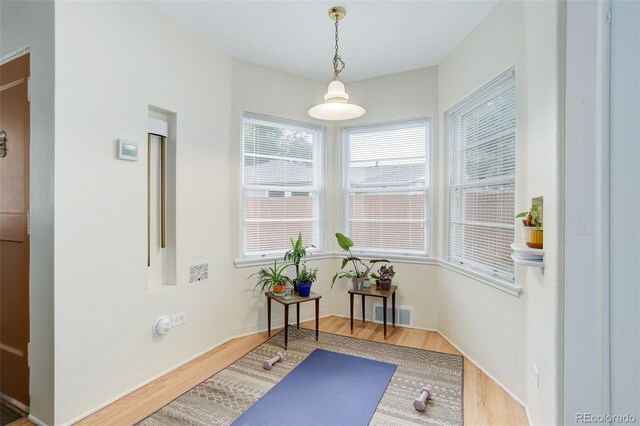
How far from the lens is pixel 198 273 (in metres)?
2.68

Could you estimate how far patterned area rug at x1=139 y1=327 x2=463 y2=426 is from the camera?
1867 millimetres

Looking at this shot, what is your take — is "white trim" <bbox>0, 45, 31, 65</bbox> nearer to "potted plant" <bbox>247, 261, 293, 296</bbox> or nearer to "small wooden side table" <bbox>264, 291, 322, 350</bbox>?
"potted plant" <bbox>247, 261, 293, 296</bbox>

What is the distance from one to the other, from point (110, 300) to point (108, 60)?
5.17 feet

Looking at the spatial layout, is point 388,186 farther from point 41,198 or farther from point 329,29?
point 41,198

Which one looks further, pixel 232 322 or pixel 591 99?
pixel 232 322

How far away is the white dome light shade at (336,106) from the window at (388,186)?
1.29m

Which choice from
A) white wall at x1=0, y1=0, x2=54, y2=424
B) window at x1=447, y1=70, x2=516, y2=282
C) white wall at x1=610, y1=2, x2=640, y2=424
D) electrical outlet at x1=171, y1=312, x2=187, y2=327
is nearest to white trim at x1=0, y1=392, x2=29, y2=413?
white wall at x1=0, y1=0, x2=54, y2=424

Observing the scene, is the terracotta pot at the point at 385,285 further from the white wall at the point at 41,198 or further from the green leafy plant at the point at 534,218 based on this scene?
the white wall at the point at 41,198

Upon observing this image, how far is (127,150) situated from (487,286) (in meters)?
2.83

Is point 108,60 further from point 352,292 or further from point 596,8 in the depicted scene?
point 352,292

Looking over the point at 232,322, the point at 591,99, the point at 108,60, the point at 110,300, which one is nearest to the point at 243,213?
the point at 232,322

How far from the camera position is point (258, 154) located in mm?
3252

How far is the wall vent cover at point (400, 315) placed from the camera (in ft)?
10.9

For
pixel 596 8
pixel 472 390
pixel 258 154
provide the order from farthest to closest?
pixel 258 154
pixel 472 390
pixel 596 8
